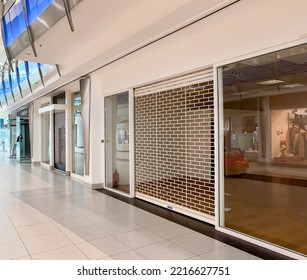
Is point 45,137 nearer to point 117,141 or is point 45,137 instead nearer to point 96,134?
point 96,134

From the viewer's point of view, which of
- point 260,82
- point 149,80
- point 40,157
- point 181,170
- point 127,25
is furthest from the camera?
point 40,157

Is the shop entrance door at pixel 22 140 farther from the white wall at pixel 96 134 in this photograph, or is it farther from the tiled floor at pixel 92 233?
the tiled floor at pixel 92 233

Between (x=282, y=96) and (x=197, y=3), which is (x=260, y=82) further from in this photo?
(x=197, y=3)

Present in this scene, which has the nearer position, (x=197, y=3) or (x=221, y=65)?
(x=197, y=3)

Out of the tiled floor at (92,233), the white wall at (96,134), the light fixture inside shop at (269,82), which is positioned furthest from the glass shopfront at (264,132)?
the white wall at (96,134)

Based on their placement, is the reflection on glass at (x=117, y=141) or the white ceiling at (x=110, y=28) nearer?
the white ceiling at (x=110, y=28)

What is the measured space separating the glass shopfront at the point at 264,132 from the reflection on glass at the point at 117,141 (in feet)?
8.97

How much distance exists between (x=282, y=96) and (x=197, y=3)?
2859 millimetres

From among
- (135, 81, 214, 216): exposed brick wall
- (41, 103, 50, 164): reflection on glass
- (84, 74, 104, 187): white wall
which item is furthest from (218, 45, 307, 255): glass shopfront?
→ (41, 103, 50, 164): reflection on glass

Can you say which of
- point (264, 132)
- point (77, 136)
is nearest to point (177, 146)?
point (264, 132)

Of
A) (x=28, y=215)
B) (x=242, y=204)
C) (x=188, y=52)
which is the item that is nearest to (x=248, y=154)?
(x=242, y=204)

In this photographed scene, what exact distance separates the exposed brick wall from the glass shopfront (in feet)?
1.05

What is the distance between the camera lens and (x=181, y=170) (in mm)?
4988

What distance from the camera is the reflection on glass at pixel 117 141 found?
651 centimetres
